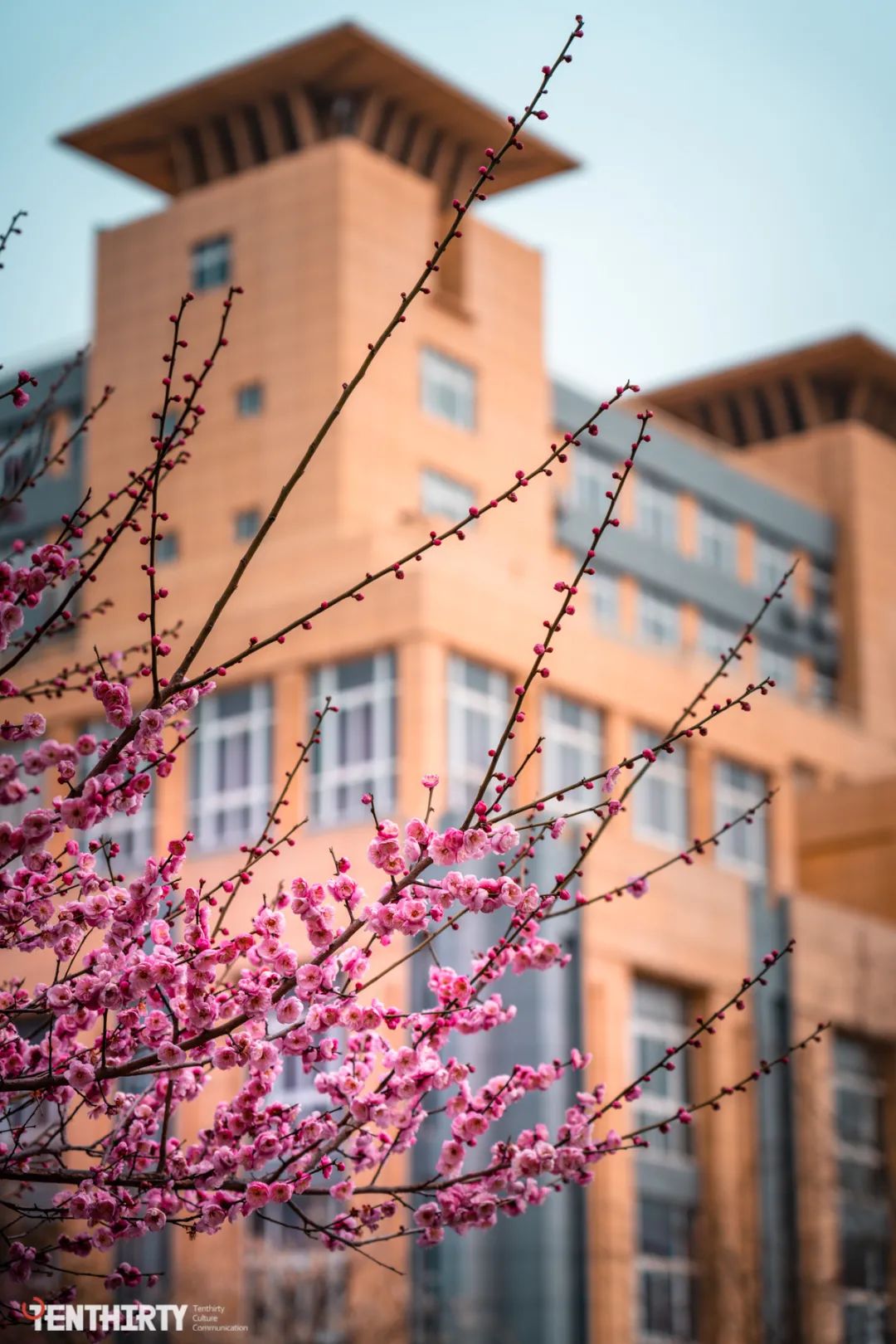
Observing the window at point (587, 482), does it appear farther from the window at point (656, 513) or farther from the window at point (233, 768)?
the window at point (233, 768)

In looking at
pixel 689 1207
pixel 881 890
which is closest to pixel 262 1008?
pixel 689 1207

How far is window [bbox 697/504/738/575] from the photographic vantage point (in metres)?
57.2

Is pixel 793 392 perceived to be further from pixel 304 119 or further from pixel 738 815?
pixel 738 815

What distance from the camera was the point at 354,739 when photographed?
121 ft

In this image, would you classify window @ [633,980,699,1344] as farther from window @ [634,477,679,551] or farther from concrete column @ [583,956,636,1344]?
window @ [634,477,679,551]

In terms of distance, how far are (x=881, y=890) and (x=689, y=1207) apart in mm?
10004

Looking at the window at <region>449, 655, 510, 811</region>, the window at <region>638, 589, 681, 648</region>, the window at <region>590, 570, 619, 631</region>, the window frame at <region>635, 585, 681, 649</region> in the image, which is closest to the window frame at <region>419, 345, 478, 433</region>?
the window at <region>590, 570, 619, 631</region>

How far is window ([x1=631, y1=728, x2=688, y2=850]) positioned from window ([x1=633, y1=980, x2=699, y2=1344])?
4196 millimetres

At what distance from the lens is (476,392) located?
155 feet

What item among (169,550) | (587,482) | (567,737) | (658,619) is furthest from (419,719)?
(658,619)

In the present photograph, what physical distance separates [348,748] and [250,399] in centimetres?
1023

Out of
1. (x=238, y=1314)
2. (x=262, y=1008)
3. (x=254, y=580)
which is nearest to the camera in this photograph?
(x=262, y=1008)

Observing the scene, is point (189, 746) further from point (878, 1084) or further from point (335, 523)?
point (878, 1084)

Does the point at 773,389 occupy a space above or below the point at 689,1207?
above
